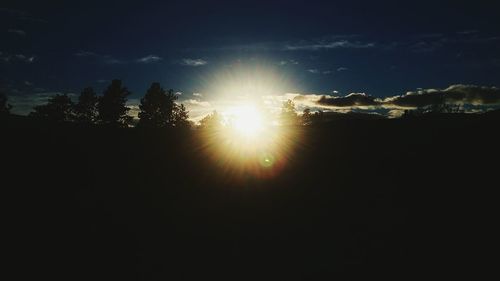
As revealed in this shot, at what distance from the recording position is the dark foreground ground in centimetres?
712

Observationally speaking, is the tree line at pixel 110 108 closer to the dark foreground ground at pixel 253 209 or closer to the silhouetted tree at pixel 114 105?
the silhouetted tree at pixel 114 105

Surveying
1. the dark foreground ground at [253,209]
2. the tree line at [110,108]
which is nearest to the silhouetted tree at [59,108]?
the tree line at [110,108]

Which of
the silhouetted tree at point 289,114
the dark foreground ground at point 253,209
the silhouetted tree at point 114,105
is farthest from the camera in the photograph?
the silhouetted tree at point 289,114

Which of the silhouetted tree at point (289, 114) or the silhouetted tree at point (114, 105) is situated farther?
the silhouetted tree at point (289, 114)

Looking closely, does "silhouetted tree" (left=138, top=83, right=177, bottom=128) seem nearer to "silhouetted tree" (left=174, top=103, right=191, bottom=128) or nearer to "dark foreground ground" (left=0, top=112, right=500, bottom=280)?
"silhouetted tree" (left=174, top=103, right=191, bottom=128)

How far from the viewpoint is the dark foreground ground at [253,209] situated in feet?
23.4

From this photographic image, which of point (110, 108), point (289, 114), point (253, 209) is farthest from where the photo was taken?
point (289, 114)

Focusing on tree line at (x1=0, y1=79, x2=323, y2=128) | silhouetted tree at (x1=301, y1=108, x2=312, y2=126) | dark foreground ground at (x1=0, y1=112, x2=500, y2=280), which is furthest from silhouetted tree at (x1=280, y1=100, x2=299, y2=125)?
dark foreground ground at (x1=0, y1=112, x2=500, y2=280)

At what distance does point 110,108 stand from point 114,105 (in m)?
0.64

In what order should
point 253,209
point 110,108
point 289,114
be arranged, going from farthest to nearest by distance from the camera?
1. point 289,114
2. point 110,108
3. point 253,209

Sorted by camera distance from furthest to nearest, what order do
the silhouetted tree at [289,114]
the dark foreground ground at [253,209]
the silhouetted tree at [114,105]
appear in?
the silhouetted tree at [289,114], the silhouetted tree at [114,105], the dark foreground ground at [253,209]

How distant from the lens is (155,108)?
4788cm

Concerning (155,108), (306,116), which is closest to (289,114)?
(306,116)

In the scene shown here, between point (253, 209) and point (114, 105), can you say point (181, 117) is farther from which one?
point (253, 209)
